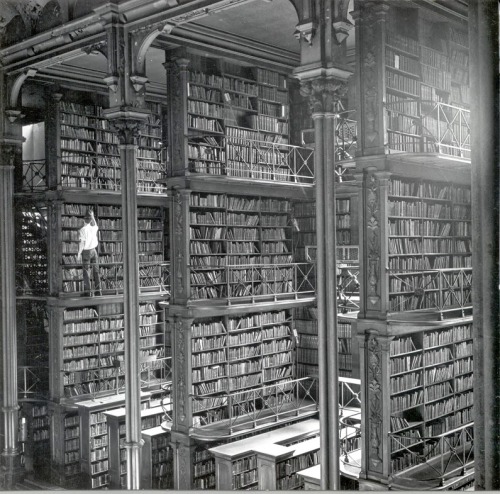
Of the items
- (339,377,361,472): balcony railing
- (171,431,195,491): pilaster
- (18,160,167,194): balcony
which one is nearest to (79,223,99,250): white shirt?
(18,160,167,194): balcony

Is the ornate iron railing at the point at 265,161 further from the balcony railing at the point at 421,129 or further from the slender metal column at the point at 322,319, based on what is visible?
the slender metal column at the point at 322,319

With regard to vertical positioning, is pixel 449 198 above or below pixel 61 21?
below

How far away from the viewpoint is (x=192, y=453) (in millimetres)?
8578

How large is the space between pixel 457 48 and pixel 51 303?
275 inches

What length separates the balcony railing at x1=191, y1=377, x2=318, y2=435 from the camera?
29.0ft

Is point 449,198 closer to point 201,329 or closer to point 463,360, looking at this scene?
point 463,360

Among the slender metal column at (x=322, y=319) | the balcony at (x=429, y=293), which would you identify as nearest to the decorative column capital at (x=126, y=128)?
the slender metal column at (x=322, y=319)

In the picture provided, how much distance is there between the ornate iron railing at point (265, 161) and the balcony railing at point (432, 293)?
2392 mm

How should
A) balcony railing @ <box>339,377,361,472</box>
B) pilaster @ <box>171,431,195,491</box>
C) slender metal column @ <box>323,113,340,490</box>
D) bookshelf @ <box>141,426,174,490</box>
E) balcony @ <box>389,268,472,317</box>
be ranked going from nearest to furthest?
1. slender metal column @ <box>323,113,340,490</box>
2. balcony railing @ <box>339,377,361,472</box>
3. balcony @ <box>389,268,472,317</box>
4. pilaster @ <box>171,431,195,491</box>
5. bookshelf @ <box>141,426,174,490</box>

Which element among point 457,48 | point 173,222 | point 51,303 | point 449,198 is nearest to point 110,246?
point 51,303

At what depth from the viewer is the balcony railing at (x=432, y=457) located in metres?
6.96

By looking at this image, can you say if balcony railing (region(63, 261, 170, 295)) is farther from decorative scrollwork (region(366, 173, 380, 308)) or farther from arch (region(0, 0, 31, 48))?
decorative scrollwork (region(366, 173, 380, 308))

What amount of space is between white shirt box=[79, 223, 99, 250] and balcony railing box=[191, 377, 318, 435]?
2.96m

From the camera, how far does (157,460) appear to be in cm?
941
